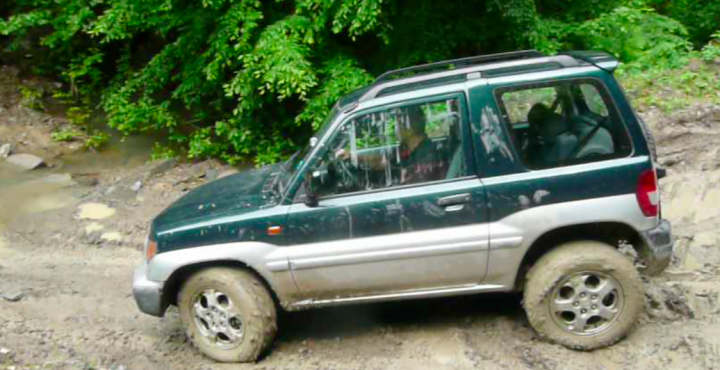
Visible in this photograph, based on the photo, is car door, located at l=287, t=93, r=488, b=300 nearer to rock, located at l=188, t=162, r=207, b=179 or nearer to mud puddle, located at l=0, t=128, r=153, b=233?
mud puddle, located at l=0, t=128, r=153, b=233

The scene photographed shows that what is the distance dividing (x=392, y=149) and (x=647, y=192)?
167cm

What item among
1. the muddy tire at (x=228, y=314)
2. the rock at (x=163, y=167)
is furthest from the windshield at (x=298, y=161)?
the rock at (x=163, y=167)

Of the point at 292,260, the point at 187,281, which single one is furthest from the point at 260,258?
the point at 187,281

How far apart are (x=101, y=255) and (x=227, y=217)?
3.00 meters

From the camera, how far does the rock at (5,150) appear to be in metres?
9.94

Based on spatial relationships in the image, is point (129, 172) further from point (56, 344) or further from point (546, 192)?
point (546, 192)

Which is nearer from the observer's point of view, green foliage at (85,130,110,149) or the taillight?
the taillight

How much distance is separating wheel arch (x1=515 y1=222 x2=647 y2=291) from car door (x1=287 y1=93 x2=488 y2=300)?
0.33m

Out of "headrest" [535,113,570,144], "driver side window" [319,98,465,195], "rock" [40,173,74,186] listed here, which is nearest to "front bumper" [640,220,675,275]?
"headrest" [535,113,570,144]

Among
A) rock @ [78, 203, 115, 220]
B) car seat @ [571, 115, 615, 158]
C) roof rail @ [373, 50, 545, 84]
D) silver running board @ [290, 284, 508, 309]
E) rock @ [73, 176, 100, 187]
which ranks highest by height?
roof rail @ [373, 50, 545, 84]

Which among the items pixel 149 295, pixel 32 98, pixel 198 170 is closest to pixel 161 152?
pixel 198 170

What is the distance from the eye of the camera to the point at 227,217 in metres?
5.26

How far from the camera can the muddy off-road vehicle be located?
4.98 metres

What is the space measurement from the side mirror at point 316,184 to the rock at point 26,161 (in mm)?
5940
